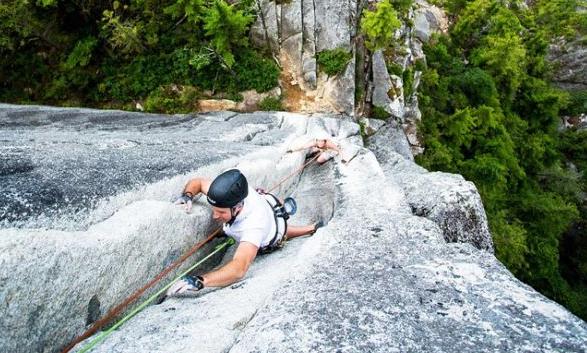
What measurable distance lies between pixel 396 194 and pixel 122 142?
4.94 meters

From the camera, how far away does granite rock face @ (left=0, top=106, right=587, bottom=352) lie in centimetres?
326

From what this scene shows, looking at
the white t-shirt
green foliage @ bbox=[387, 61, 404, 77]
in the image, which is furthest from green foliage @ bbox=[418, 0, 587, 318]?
the white t-shirt

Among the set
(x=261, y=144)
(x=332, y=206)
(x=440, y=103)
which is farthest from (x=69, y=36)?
(x=440, y=103)

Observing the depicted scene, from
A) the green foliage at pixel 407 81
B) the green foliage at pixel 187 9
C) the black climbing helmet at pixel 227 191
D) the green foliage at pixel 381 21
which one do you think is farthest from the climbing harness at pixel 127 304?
the green foliage at pixel 407 81

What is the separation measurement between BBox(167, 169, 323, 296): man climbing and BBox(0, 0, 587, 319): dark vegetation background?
9097mm

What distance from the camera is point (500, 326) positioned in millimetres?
3490

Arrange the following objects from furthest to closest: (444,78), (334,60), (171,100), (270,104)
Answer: (444,78), (334,60), (270,104), (171,100)

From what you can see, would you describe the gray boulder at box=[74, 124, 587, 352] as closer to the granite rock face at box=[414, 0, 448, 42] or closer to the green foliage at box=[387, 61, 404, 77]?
the green foliage at box=[387, 61, 404, 77]

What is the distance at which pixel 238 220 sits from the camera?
16.1 feet

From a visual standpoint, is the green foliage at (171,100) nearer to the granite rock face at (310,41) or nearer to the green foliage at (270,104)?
the green foliage at (270,104)

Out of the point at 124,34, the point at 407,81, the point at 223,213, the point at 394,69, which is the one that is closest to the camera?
the point at 223,213

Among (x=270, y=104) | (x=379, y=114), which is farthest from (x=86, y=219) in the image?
(x=379, y=114)

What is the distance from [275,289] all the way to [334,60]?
1183cm

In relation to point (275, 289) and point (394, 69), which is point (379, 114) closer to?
point (394, 69)
